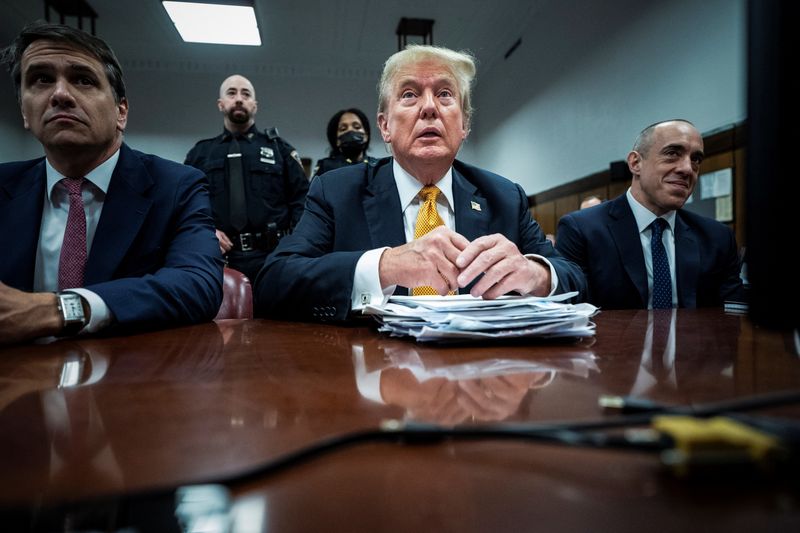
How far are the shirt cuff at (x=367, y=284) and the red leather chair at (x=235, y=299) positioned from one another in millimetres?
494

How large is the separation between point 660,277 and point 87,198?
2.02 meters

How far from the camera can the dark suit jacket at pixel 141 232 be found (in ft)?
3.73

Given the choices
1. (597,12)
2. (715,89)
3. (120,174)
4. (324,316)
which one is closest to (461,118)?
(324,316)

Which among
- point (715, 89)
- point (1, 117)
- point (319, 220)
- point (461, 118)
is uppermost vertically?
point (1, 117)

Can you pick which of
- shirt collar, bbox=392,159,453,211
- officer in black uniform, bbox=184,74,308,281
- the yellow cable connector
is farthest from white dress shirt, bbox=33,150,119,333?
officer in black uniform, bbox=184,74,308,281

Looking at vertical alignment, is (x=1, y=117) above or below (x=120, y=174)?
above

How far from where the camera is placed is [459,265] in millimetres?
939

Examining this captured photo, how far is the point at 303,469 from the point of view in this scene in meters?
0.28

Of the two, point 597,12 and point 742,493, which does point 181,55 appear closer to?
point 597,12

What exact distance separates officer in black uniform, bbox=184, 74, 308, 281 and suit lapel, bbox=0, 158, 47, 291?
1968 millimetres

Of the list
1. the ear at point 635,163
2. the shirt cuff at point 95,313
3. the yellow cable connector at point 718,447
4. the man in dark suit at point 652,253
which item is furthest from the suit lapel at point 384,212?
the ear at point 635,163

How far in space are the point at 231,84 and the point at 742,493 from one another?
3.81 m

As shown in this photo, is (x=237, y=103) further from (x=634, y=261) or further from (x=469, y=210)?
(x=634, y=261)

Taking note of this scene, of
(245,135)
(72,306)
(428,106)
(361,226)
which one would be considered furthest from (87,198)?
(245,135)
